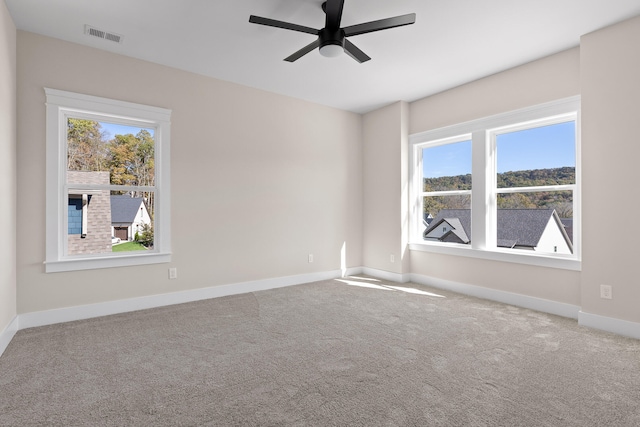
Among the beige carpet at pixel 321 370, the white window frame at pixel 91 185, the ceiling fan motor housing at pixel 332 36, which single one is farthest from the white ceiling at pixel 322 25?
the beige carpet at pixel 321 370

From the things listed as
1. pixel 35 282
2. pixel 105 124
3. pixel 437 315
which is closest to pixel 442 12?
pixel 437 315

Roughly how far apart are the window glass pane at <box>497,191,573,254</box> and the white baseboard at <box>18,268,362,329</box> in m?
2.70

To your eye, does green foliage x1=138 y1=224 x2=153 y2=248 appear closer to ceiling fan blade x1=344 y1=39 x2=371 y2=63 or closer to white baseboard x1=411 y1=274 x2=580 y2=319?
ceiling fan blade x1=344 y1=39 x2=371 y2=63

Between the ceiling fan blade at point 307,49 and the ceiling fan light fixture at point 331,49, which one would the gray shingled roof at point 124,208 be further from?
the ceiling fan light fixture at point 331,49

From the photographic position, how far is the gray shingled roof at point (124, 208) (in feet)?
11.7

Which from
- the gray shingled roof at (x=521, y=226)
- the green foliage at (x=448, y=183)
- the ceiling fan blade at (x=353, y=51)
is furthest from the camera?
the green foliage at (x=448, y=183)

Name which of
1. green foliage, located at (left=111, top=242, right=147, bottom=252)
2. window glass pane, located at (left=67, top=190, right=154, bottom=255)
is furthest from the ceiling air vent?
green foliage, located at (left=111, top=242, right=147, bottom=252)

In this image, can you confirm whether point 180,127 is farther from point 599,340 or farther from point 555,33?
point 599,340

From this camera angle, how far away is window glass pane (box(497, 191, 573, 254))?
3.53 meters

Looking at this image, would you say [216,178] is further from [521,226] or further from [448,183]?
[521,226]

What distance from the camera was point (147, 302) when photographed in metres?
3.62

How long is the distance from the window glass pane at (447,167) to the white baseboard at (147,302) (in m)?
2.28

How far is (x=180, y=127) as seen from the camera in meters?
3.86

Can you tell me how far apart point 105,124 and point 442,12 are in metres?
3.51
